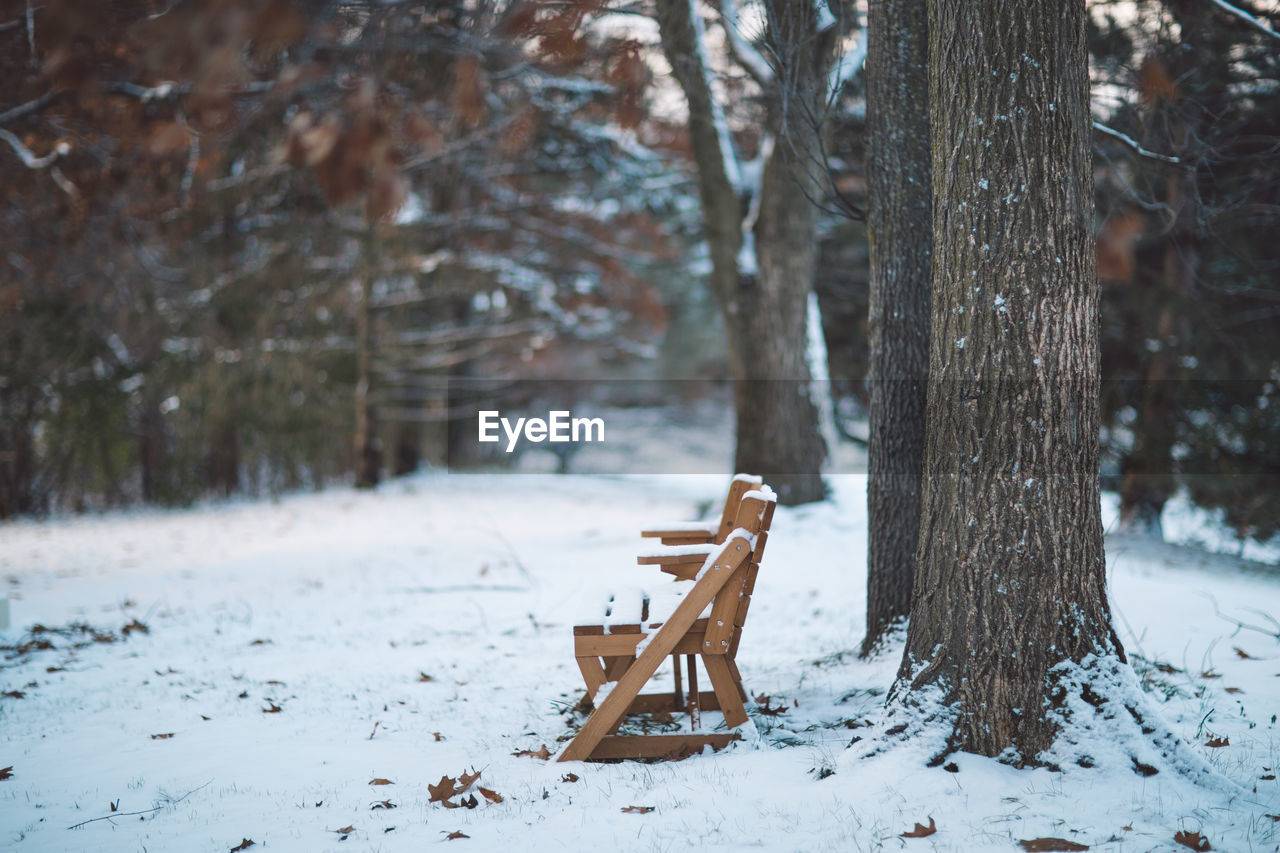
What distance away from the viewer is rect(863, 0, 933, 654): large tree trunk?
14.6 feet

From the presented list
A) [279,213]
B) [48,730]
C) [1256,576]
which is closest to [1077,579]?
[48,730]

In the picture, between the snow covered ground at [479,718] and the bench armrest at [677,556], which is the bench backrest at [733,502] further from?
the snow covered ground at [479,718]

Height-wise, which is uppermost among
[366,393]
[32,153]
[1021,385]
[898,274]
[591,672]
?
[32,153]

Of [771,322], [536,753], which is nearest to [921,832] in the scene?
[536,753]

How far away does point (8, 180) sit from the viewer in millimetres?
8656

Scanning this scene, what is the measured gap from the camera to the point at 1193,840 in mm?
2596

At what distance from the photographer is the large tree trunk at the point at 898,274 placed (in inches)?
175

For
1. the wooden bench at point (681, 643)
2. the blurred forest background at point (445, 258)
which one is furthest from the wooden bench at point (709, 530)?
the blurred forest background at point (445, 258)

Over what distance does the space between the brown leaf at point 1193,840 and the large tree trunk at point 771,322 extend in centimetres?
714

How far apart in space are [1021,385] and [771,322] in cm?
666

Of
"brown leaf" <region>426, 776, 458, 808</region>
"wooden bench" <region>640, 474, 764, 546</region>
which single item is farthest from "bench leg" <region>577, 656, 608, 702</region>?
"wooden bench" <region>640, 474, 764, 546</region>

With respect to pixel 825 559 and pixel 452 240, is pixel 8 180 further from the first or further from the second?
pixel 825 559

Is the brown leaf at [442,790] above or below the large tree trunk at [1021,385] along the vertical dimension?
below

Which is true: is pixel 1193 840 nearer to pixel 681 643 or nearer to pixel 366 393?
pixel 681 643
